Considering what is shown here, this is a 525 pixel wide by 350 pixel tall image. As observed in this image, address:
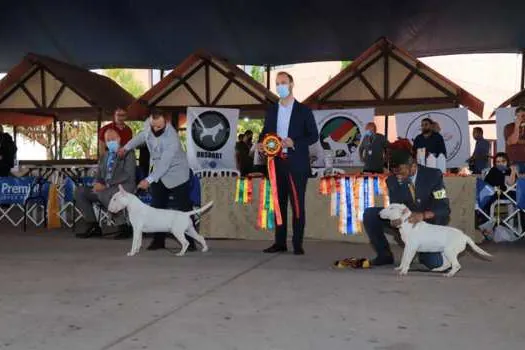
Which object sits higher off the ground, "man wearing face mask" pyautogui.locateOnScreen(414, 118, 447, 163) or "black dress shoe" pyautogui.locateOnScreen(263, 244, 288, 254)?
"man wearing face mask" pyautogui.locateOnScreen(414, 118, 447, 163)

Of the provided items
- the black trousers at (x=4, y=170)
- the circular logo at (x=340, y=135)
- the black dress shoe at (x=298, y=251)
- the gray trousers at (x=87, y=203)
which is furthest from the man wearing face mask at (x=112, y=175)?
the circular logo at (x=340, y=135)

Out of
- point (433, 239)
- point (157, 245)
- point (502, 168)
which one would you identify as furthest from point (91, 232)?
point (502, 168)

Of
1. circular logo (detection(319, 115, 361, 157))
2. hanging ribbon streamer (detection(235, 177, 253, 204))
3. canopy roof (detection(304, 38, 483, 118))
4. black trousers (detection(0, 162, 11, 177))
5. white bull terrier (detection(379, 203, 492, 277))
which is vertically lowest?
white bull terrier (detection(379, 203, 492, 277))

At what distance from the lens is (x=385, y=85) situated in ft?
43.6

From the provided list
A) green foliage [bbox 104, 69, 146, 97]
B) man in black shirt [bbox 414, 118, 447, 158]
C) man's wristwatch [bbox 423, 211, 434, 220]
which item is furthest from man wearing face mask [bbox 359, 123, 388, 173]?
green foliage [bbox 104, 69, 146, 97]

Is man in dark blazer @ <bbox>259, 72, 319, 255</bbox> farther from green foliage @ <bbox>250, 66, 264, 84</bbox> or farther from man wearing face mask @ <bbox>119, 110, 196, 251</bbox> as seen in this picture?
green foliage @ <bbox>250, 66, 264, 84</bbox>

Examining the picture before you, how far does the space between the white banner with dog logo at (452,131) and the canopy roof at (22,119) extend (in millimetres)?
9081

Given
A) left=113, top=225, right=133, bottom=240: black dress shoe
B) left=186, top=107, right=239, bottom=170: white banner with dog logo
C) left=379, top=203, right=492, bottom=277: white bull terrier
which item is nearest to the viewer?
left=379, top=203, right=492, bottom=277: white bull terrier

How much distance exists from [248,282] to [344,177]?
2.51 metres

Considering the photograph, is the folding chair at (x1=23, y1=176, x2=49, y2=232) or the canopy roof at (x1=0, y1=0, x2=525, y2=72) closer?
the folding chair at (x1=23, y1=176, x2=49, y2=232)

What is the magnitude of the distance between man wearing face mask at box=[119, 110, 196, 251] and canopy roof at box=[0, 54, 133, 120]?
845 centimetres

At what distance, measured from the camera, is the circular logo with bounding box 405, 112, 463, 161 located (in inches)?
453

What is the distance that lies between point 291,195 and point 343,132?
6.28 meters

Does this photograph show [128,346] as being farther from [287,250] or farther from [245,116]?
[245,116]
